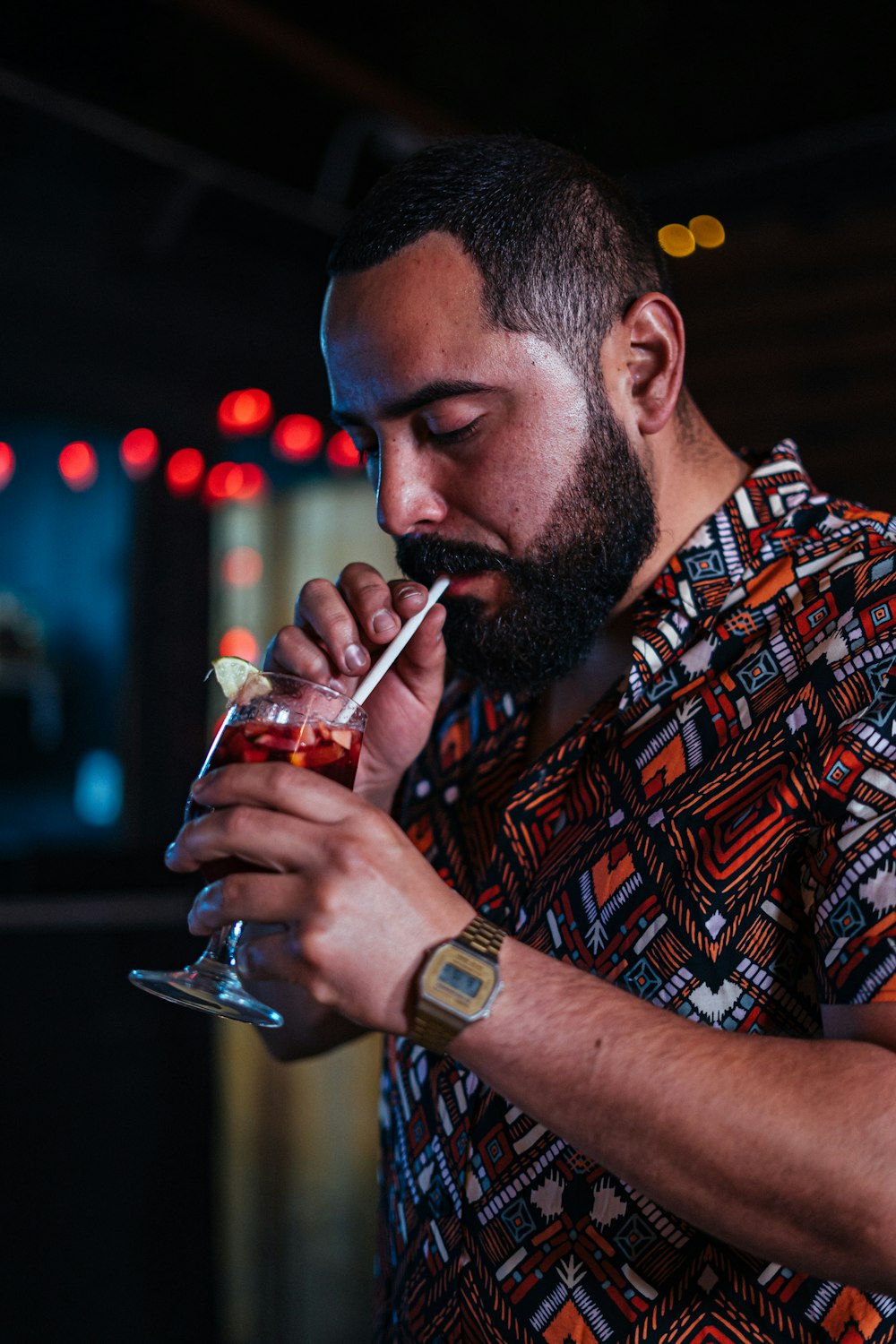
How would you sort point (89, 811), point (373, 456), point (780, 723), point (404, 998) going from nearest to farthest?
point (404, 998), point (780, 723), point (373, 456), point (89, 811)

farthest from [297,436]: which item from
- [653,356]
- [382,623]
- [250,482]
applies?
[382,623]

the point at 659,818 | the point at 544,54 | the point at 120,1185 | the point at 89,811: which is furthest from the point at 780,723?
the point at 89,811

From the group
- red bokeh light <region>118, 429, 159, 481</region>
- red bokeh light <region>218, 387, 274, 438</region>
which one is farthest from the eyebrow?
red bokeh light <region>218, 387, 274, 438</region>

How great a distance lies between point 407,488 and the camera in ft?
4.74

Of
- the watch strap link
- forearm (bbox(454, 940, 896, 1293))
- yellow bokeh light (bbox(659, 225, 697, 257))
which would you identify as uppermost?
yellow bokeh light (bbox(659, 225, 697, 257))

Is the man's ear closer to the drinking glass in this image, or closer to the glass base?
the drinking glass

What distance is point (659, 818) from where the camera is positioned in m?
1.22

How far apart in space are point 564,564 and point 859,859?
1.89ft

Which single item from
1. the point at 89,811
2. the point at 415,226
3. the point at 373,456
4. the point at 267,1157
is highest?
the point at 415,226

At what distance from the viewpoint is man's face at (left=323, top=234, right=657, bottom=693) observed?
138cm

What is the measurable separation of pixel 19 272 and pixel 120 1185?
2.99m

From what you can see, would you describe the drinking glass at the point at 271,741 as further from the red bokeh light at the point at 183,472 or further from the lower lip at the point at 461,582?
the red bokeh light at the point at 183,472

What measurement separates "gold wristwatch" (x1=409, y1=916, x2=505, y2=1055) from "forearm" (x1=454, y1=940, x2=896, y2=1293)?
19 mm

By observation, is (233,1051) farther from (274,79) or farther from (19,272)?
(274,79)
